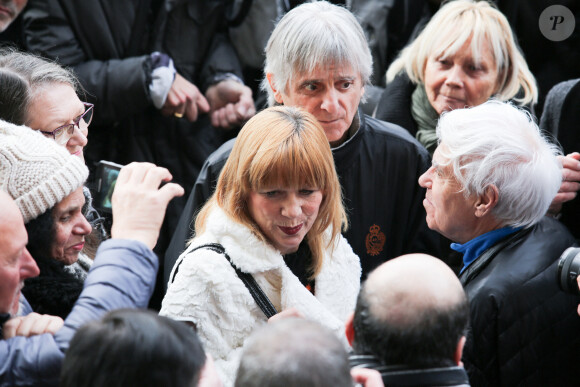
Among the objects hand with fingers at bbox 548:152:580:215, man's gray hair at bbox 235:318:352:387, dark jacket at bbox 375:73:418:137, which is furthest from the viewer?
dark jacket at bbox 375:73:418:137

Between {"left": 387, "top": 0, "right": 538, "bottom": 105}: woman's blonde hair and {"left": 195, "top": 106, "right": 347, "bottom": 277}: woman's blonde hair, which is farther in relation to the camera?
{"left": 387, "top": 0, "right": 538, "bottom": 105}: woman's blonde hair

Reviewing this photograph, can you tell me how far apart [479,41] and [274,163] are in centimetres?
169

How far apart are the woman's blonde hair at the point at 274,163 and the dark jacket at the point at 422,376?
84cm

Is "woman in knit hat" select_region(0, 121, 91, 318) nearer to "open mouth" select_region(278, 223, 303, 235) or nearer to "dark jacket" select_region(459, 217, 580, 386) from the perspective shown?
"open mouth" select_region(278, 223, 303, 235)

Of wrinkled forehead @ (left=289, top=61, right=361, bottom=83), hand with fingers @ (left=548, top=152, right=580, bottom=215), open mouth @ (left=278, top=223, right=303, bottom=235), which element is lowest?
hand with fingers @ (left=548, top=152, right=580, bottom=215)

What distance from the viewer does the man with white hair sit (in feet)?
9.99

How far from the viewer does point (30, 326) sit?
1.80 m

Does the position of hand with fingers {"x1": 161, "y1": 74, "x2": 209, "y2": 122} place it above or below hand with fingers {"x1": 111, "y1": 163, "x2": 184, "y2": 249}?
below

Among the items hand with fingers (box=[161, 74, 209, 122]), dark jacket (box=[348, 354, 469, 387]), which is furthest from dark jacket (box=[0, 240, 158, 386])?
hand with fingers (box=[161, 74, 209, 122])

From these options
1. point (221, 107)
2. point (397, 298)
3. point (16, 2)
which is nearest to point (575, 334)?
point (397, 298)

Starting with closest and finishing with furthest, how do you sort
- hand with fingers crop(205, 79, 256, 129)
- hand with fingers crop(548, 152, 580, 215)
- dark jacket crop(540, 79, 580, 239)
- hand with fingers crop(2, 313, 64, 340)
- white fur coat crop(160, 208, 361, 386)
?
hand with fingers crop(2, 313, 64, 340) < white fur coat crop(160, 208, 361, 386) < hand with fingers crop(548, 152, 580, 215) < dark jacket crop(540, 79, 580, 239) < hand with fingers crop(205, 79, 256, 129)

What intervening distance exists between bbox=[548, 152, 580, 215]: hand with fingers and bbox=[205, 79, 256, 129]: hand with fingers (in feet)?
5.79

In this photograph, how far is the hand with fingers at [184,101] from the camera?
149 inches

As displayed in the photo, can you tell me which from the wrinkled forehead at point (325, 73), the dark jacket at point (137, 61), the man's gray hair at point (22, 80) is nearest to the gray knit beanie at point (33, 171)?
the man's gray hair at point (22, 80)
